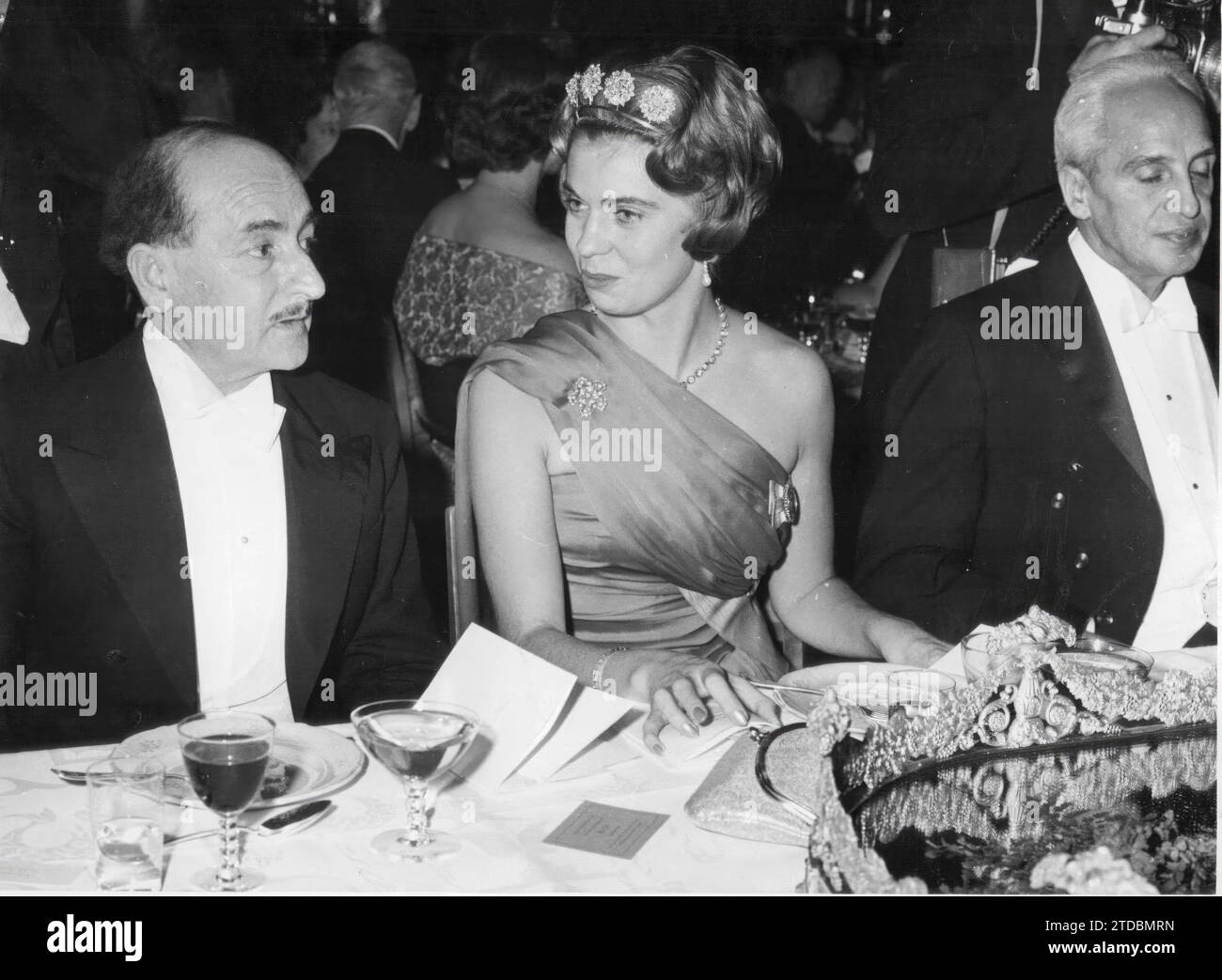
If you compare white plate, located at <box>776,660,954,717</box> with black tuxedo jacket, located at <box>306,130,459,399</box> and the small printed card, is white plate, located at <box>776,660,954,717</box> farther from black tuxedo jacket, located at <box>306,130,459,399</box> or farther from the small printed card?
black tuxedo jacket, located at <box>306,130,459,399</box>

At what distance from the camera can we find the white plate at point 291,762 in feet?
4.77

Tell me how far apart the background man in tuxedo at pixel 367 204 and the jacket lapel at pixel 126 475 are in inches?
11.2

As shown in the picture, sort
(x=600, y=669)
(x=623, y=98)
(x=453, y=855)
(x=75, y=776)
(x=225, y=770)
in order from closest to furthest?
(x=225, y=770) < (x=453, y=855) < (x=75, y=776) < (x=600, y=669) < (x=623, y=98)

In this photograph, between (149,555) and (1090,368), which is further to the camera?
(1090,368)

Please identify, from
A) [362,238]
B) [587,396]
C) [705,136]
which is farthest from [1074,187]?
[362,238]

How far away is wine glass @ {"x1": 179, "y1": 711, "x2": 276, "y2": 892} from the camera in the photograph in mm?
1265

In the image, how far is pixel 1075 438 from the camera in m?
2.16

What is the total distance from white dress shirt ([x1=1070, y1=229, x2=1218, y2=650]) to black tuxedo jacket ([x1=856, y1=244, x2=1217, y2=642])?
0.02m

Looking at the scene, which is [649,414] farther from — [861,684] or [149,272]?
[149,272]

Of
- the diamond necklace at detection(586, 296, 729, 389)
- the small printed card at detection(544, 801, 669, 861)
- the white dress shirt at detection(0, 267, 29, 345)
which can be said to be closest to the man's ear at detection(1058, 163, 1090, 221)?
the diamond necklace at detection(586, 296, 729, 389)

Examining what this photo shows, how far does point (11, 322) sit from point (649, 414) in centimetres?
105
